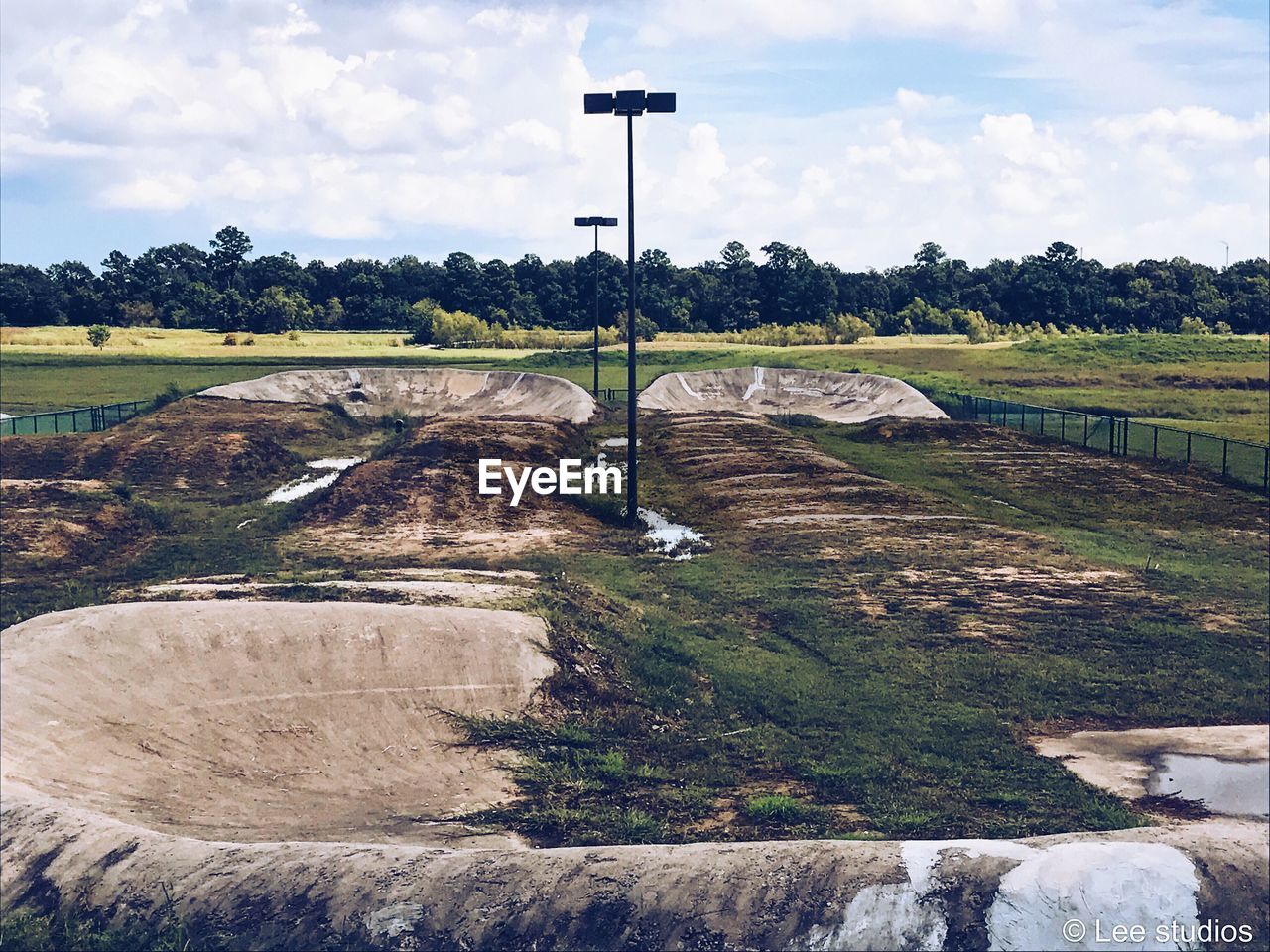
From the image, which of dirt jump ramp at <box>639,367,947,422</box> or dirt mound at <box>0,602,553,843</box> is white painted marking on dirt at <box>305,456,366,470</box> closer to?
dirt jump ramp at <box>639,367,947,422</box>

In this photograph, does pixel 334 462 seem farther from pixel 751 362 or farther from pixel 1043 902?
pixel 1043 902

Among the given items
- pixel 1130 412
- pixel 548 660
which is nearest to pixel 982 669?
pixel 548 660

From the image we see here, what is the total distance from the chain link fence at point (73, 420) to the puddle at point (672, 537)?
1038 inches

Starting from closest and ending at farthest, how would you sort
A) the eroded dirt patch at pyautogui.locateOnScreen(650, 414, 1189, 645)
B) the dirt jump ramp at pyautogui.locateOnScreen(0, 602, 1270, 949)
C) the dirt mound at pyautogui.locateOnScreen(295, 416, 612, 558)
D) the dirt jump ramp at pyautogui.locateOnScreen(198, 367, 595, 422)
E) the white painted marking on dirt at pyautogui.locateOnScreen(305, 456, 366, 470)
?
1. the dirt jump ramp at pyautogui.locateOnScreen(0, 602, 1270, 949)
2. the eroded dirt patch at pyautogui.locateOnScreen(650, 414, 1189, 645)
3. the dirt mound at pyautogui.locateOnScreen(295, 416, 612, 558)
4. the white painted marking on dirt at pyautogui.locateOnScreen(305, 456, 366, 470)
5. the dirt jump ramp at pyautogui.locateOnScreen(198, 367, 595, 422)

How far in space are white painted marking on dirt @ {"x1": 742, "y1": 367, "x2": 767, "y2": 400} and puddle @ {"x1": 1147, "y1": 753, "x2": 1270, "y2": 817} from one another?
1917 inches

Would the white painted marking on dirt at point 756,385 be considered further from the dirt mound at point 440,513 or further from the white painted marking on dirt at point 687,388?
the dirt mound at point 440,513

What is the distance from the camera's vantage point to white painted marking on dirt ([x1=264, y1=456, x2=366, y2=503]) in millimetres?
36219

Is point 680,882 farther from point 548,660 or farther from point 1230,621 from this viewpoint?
point 1230,621

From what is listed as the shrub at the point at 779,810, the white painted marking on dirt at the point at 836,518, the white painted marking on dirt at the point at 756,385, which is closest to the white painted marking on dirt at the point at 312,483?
the white painted marking on dirt at the point at 836,518

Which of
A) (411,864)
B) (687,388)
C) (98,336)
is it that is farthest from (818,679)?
(98,336)

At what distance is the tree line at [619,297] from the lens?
74875 mm

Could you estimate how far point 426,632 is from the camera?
17766 mm

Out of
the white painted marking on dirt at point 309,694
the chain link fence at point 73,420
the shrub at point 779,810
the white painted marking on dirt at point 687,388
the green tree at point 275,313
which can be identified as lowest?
the shrub at point 779,810

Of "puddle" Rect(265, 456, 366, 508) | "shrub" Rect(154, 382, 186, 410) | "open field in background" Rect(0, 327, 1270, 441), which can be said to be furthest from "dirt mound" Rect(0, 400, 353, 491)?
"open field in background" Rect(0, 327, 1270, 441)
